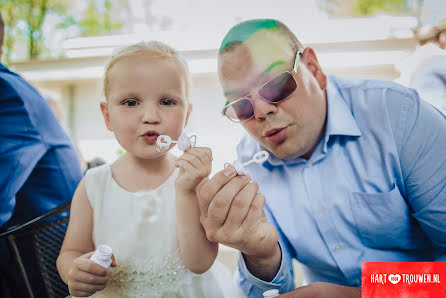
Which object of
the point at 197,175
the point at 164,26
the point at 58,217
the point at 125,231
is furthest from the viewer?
the point at 58,217

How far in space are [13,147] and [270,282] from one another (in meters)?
0.77

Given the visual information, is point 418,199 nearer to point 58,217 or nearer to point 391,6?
point 391,6

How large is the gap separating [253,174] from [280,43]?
0.37 m

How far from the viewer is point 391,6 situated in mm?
717

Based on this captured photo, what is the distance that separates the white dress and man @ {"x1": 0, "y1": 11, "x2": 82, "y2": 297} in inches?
9.1

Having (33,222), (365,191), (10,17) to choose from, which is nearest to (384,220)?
(365,191)

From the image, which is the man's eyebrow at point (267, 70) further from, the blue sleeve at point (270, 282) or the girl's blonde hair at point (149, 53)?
the blue sleeve at point (270, 282)

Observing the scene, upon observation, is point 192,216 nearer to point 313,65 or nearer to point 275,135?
point 275,135

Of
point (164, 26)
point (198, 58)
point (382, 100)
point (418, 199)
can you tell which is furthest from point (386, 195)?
point (164, 26)

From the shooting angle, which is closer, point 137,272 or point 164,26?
point 137,272

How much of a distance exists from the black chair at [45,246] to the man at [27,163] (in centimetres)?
3

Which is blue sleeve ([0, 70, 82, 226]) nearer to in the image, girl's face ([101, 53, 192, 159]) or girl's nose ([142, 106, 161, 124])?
girl's face ([101, 53, 192, 159])

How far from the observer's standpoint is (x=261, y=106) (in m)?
0.72

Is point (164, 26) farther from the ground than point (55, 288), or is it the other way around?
point (164, 26)
